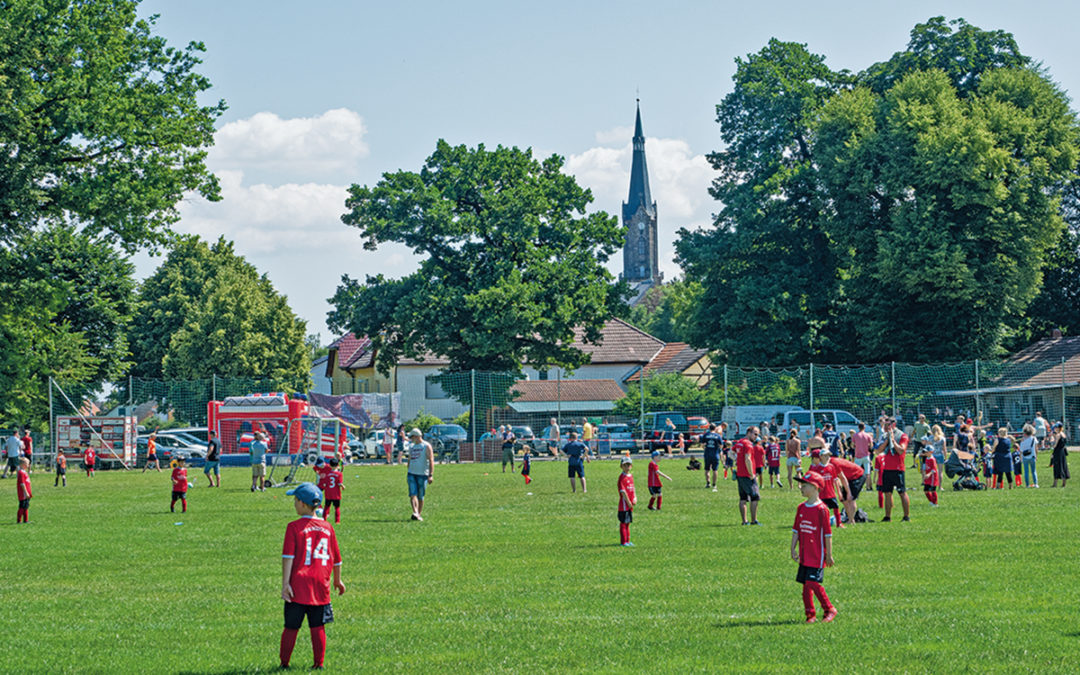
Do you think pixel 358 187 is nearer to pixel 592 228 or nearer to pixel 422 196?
pixel 422 196

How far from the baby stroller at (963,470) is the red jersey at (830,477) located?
43.4 feet

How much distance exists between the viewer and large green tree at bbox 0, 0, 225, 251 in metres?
33.4

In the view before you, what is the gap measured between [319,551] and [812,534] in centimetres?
504

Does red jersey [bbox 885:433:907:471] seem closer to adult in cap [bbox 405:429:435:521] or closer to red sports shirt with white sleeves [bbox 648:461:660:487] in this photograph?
red sports shirt with white sleeves [bbox 648:461:660:487]

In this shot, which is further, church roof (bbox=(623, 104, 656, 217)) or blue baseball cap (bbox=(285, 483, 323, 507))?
church roof (bbox=(623, 104, 656, 217))

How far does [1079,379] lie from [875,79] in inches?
783

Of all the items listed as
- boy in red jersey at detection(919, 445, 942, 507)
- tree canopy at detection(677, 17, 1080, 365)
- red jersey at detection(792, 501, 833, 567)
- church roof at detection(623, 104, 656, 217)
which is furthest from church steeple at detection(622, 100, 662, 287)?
red jersey at detection(792, 501, 833, 567)

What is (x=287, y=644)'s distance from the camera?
993cm

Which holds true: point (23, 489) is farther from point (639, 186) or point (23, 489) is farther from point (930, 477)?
point (639, 186)

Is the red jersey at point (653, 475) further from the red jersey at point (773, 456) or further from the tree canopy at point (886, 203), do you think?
the tree canopy at point (886, 203)

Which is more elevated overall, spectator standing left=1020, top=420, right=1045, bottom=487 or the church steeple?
the church steeple

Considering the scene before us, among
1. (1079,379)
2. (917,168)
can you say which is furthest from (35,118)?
(1079,379)

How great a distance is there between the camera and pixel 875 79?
6091 cm

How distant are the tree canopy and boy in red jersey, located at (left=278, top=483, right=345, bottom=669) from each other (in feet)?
150
